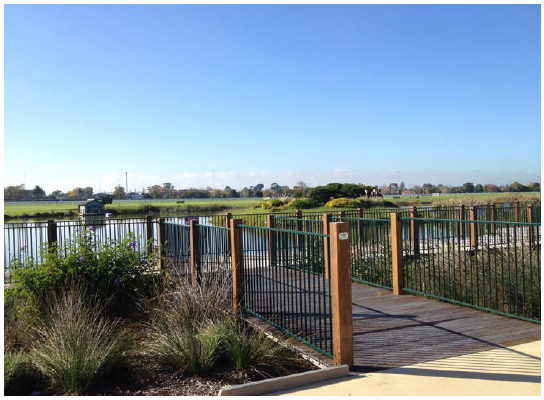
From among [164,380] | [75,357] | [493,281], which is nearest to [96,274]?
[75,357]

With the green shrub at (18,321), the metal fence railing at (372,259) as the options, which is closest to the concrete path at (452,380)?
the green shrub at (18,321)

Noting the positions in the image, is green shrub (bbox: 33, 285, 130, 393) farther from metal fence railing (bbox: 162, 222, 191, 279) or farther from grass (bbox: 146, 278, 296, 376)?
metal fence railing (bbox: 162, 222, 191, 279)

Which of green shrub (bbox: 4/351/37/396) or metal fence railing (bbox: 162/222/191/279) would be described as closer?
green shrub (bbox: 4/351/37/396)

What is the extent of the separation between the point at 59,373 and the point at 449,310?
5571mm

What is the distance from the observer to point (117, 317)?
809 cm

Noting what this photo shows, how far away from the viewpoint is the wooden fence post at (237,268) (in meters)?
7.21

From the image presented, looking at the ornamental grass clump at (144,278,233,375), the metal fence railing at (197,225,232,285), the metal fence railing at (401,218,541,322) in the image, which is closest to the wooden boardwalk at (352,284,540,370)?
the metal fence railing at (401,218,541,322)

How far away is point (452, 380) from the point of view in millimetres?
4645

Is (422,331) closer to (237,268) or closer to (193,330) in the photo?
(237,268)

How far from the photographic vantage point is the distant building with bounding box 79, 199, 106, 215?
45156mm

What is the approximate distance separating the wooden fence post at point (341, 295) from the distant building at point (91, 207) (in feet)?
142

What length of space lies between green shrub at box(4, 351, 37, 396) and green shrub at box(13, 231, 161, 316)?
2437 mm

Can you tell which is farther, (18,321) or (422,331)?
(18,321)

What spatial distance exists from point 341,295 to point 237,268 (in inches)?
97.3
